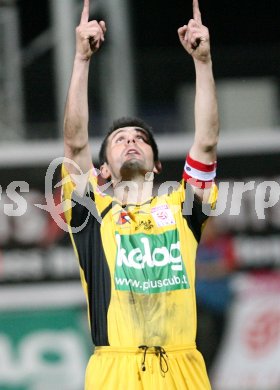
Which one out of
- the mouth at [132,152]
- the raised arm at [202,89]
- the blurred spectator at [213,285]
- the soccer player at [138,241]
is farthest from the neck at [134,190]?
the blurred spectator at [213,285]

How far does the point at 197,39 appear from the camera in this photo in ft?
16.0

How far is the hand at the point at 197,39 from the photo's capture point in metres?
4.84

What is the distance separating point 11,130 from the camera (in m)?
9.20

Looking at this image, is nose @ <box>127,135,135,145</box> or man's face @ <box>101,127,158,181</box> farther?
nose @ <box>127,135,135,145</box>

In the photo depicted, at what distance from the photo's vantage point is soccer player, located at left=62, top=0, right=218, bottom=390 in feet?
15.9

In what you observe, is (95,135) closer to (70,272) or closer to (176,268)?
(70,272)

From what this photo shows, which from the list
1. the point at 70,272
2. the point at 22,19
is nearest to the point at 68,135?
the point at 70,272

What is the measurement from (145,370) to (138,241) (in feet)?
1.84

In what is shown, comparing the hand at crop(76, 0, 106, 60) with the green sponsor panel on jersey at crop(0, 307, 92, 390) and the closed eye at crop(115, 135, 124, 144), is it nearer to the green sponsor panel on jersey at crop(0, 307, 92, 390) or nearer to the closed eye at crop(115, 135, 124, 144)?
the closed eye at crop(115, 135, 124, 144)

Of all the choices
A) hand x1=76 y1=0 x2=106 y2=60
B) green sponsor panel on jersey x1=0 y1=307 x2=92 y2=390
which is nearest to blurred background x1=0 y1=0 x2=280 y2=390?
green sponsor panel on jersey x1=0 y1=307 x2=92 y2=390

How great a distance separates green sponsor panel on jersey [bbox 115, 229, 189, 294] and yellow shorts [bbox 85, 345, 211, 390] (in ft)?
0.86

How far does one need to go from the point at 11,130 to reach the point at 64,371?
2.03 meters

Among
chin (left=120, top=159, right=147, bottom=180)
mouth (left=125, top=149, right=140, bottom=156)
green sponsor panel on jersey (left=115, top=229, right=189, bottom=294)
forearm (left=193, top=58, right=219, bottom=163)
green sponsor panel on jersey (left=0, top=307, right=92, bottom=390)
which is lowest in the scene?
green sponsor panel on jersey (left=0, top=307, right=92, bottom=390)

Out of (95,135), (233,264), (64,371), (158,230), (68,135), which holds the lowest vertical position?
(64,371)
